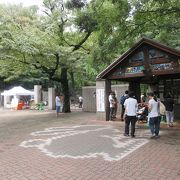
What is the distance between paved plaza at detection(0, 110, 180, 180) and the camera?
7914 mm

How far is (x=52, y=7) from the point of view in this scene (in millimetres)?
27484

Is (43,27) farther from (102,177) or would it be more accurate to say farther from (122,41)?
(102,177)

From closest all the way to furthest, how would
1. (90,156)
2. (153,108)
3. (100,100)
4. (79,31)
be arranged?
1. (90,156)
2. (153,108)
3. (100,100)
4. (79,31)

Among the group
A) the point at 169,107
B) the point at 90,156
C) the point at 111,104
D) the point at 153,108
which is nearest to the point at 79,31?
the point at 111,104

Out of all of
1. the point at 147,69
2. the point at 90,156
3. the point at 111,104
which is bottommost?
the point at 90,156

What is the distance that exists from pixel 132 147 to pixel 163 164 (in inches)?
101

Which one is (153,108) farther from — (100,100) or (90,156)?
(100,100)

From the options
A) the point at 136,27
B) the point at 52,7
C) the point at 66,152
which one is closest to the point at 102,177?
the point at 66,152

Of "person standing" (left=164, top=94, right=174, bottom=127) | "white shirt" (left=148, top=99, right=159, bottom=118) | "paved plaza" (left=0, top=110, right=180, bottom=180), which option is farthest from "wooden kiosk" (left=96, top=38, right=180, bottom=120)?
"white shirt" (left=148, top=99, right=159, bottom=118)

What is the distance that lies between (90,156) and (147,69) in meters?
7.98

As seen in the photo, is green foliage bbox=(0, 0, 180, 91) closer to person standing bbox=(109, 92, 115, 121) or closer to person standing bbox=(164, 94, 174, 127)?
person standing bbox=(109, 92, 115, 121)

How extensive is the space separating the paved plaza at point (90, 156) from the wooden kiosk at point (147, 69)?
351cm

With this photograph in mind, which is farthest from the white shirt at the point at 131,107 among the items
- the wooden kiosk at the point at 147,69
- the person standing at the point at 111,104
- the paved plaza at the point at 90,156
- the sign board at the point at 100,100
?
the sign board at the point at 100,100

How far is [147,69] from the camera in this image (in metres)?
16.7
